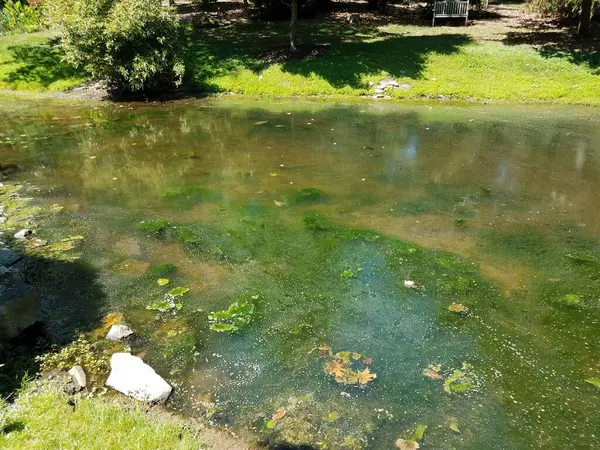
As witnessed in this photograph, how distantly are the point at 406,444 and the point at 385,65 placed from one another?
17493 mm

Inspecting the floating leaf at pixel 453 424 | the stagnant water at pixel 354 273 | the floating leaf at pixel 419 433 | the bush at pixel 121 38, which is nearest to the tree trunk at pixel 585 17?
the stagnant water at pixel 354 273

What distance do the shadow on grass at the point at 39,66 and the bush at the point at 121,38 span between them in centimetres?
245

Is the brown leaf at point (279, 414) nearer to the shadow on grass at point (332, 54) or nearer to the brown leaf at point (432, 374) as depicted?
the brown leaf at point (432, 374)

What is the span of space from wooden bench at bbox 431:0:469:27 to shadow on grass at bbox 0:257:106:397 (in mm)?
22840

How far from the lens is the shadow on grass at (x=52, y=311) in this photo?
4.71 metres

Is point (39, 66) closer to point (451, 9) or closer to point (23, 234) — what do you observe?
point (23, 234)

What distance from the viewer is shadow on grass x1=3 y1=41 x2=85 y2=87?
1994 centimetres

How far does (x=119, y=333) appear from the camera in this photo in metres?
5.25

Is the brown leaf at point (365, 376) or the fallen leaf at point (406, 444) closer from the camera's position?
the fallen leaf at point (406, 444)

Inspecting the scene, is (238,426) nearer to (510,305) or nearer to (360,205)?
(510,305)

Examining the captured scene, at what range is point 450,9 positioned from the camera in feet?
78.6

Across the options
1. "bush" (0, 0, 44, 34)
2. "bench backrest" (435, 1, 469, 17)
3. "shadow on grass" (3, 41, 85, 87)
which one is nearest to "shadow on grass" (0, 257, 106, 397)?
"shadow on grass" (3, 41, 85, 87)

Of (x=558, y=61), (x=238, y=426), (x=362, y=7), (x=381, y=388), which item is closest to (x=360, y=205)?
(x=381, y=388)

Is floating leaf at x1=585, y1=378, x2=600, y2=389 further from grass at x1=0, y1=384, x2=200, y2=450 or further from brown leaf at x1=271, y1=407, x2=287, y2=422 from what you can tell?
grass at x1=0, y1=384, x2=200, y2=450
